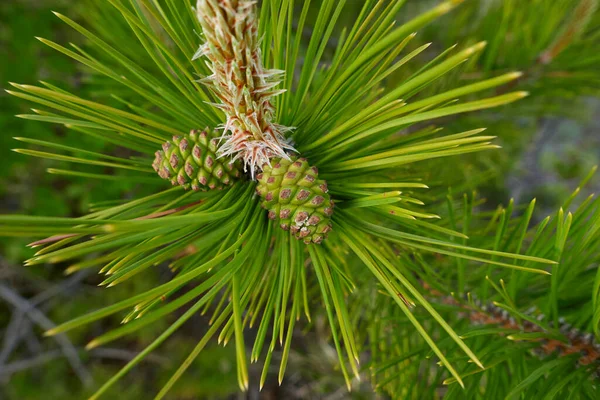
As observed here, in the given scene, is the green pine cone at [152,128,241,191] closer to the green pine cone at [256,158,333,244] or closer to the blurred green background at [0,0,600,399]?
the green pine cone at [256,158,333,244]

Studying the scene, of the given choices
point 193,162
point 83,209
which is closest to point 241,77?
point 193,162

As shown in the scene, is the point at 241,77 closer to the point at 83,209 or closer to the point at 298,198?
the point at 298,198

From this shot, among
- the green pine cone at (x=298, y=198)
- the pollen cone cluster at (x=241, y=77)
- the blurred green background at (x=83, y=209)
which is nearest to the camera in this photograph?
the pollen cone cluster at (x=241, y=77)

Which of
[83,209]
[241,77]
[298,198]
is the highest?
[241,77]

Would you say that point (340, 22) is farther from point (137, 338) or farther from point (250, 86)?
point (137, 338)

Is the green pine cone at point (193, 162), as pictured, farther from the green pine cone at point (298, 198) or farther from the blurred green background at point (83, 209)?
the blurred green background at point (83, 209)

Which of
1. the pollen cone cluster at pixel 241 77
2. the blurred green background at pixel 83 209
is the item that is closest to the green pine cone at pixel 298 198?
the pollen cone cluster at pixel 241 77

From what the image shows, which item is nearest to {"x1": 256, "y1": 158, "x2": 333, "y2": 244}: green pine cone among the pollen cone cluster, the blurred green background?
the pollen cone cluster
